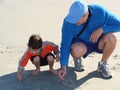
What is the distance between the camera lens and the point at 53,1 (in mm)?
7223

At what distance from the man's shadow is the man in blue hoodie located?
0.10 m

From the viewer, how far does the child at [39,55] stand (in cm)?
434

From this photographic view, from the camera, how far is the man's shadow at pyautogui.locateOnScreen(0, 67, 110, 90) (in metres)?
4.27

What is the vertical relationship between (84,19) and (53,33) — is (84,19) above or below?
above

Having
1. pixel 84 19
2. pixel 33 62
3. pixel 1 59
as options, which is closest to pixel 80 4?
pixel 84 19

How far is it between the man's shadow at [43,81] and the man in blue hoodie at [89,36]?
0.31 feet

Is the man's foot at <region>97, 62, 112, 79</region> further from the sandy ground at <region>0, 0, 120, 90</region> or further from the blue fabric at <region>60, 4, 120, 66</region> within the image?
the blue fabric at <region>60, 4, 120, 66</region>

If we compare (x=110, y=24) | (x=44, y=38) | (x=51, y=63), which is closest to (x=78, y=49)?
(x=51, y=63)

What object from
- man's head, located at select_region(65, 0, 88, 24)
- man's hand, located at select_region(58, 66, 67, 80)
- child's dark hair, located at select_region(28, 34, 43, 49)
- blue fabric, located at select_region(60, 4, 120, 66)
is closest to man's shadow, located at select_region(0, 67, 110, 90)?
man's hand, located at select_region(58, 66, 67, 80)

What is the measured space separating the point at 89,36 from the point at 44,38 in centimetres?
117

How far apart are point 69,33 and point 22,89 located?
0.77 m

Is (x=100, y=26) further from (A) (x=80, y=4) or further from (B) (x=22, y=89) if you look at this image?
(B) (x=22, y=89)

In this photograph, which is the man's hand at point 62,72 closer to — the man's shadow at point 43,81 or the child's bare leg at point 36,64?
the man's shadow at point 43,81

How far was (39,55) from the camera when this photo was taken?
4.48 metres
